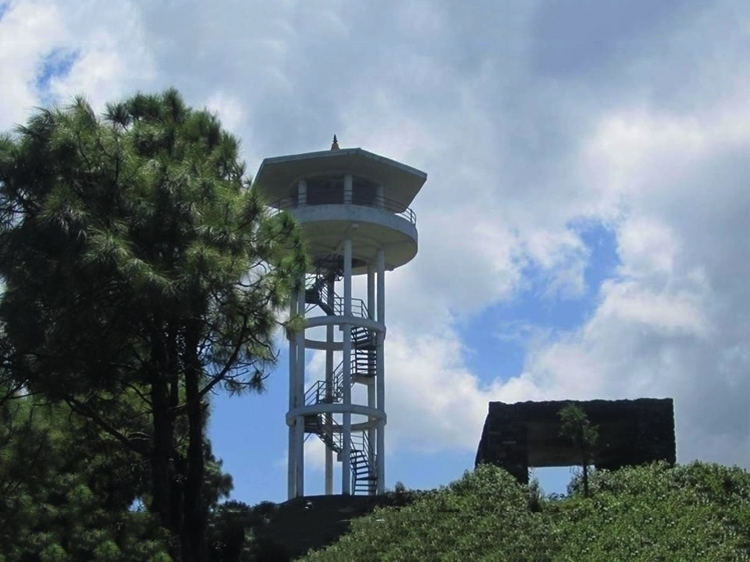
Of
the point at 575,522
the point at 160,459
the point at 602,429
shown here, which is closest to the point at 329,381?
the point at 602,429

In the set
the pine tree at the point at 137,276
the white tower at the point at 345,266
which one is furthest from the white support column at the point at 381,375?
the pine tree at the point at 137,276

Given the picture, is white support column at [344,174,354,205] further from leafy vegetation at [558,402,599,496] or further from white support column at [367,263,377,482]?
leafy vegetation at [558,402,599,496]

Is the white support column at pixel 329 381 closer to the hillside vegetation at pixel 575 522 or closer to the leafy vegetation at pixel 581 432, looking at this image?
the hillside vegetation at pixel 575 522

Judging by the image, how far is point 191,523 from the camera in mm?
17453

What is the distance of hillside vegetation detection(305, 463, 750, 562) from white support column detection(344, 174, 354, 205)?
25.8 ft

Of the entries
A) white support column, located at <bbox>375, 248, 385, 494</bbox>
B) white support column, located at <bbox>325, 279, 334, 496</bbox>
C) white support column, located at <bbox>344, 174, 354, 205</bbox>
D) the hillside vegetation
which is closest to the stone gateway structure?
the hillside vegetation

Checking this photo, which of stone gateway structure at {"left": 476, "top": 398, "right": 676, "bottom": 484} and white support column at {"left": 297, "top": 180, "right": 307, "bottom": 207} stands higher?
white support column at {"left": 297, "top": 180, "right": 307, "bottom": 207}

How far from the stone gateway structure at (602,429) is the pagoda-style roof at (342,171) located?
21.0ft

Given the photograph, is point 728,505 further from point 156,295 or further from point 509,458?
point 156,295

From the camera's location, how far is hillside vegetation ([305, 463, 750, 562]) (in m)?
17.4

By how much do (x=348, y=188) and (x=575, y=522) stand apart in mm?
11200

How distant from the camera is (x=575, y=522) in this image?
19328 mm

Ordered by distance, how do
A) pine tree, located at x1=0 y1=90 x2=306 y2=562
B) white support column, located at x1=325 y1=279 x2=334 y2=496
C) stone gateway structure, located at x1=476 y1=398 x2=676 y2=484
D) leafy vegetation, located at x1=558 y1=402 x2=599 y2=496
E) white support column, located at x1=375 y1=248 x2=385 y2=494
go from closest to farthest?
pine tree, located at x1=0 y1=90 x2=306 y2=562
leafy vegetation, located at x1=558 y1=402 x2=599 y2=496
stone gateway structure, located at x1=476 y1=398 x2=676 y2=484
white support column, located at x1=375 y1=248 x2=385 y2=494
white support column, located at x1=325 y1=279 x2=334 y2=496

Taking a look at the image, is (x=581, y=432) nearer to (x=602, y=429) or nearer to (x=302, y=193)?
(x=602, y=429)
